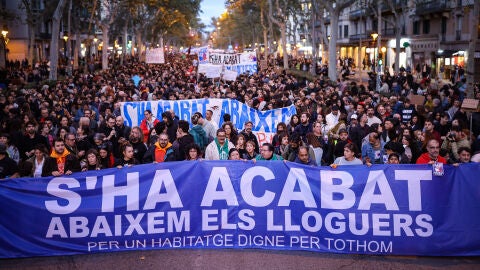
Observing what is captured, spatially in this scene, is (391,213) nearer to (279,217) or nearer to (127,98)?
(279,217)

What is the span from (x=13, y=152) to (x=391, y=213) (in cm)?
640

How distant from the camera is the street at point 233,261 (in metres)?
7.13

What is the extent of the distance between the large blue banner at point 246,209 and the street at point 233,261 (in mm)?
89

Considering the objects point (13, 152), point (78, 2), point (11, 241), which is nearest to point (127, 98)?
point (13, 152)

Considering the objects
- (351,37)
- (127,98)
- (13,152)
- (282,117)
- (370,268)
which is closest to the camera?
(370,268)

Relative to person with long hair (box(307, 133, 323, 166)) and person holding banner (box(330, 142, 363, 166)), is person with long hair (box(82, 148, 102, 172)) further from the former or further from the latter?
person with long hair (box(307, 133, 323, 166))

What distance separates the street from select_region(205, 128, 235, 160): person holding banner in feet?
7.71

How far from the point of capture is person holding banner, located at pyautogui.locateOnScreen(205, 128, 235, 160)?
9.66 meters

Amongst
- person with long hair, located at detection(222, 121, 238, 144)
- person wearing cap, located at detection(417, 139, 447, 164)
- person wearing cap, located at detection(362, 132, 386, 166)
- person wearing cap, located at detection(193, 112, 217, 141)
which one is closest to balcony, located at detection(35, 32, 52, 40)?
person wearing cap, located at detection(193, 112, 217, 141)

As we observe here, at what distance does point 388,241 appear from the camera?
7359 mm

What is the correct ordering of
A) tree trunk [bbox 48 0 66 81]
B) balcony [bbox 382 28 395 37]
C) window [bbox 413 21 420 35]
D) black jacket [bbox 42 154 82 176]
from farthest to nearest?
balcony [bbox 382 28 395 37] → window [bbox 413 21 420 35] → tree trunk [bbox 48 0 66 81] → black jacket [bbox 42 154 82 176]

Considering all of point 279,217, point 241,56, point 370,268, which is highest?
point 241,56

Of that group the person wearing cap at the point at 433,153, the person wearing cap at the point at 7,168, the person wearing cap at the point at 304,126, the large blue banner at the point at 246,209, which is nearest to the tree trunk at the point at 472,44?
the person wearing cap at the point at 304,126

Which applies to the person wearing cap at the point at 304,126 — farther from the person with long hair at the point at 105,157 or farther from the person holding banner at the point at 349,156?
the person with long hair at the point at 105,157
